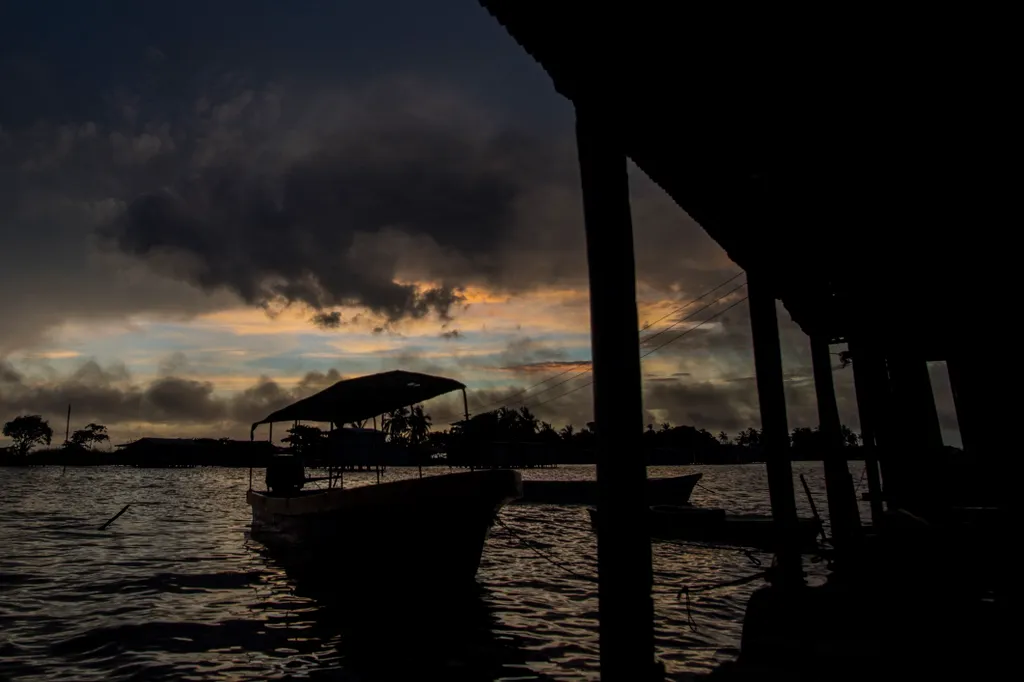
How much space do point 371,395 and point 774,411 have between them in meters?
8.57

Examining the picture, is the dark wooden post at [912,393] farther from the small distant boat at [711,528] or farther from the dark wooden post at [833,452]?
the small distant boat at [711,528]

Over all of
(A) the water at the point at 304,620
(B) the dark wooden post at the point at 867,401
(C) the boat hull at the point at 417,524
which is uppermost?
(B) the dark wooden post at the point at 867,401

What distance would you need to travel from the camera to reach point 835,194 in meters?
5.41

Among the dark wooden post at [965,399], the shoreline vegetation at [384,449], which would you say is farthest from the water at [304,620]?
the shoreline vegetation at [384,449]

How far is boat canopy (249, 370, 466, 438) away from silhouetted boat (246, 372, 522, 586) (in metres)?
0.02

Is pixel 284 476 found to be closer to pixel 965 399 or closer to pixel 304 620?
pixel 304 620

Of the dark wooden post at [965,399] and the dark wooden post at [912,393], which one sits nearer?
the dark wooden post at [912,393]

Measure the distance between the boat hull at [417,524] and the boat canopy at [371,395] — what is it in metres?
2.41

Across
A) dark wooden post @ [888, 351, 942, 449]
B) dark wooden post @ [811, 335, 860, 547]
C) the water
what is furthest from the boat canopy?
dark wooden post @ [888, 351, 942, 449]

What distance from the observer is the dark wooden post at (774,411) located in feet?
24.2

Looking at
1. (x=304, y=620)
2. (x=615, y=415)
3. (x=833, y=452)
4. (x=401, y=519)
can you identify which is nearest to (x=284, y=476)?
(x=401, y=519)

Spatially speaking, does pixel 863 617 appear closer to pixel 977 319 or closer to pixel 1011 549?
pixel 1011 549

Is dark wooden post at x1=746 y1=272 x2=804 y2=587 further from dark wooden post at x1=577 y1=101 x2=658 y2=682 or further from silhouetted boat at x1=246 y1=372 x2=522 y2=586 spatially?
silhouetted boat at x1=246 y1=372 x2=522 y2=586

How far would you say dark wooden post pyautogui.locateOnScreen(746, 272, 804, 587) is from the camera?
290 inches
